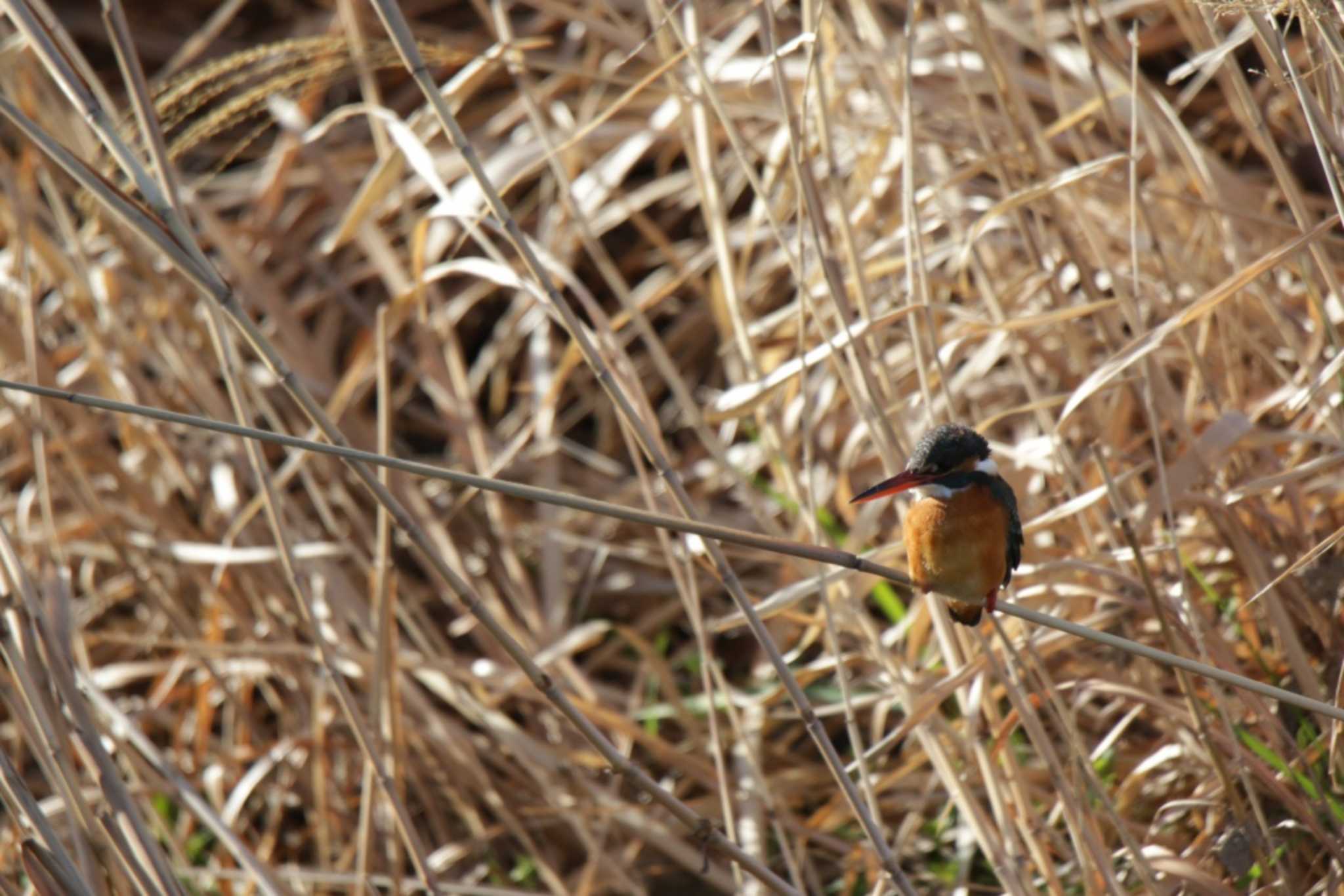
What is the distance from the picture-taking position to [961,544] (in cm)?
154

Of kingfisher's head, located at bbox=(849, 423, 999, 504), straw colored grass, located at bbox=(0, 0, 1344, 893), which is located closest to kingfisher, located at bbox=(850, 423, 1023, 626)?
kingfisher's head, located at bbox=(849, 423, 999, 504)

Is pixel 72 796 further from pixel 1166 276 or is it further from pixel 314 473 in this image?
pixel 1166 276

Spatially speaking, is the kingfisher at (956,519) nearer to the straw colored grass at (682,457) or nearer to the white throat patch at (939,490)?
the white throat patch at (939,490)

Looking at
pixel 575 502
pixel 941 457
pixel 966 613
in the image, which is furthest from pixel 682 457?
pixel 575 502

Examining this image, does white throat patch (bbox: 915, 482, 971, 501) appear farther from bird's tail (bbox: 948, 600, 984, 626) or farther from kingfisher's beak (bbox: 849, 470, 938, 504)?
bird's tail (bbox: 948, 600, 984, 626)

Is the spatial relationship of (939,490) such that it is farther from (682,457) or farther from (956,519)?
(682,457)

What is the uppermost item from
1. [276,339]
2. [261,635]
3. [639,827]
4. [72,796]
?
[276,339]

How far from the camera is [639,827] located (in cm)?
268

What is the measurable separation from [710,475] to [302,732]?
1.18m

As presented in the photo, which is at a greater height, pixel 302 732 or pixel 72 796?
pixel 72 796

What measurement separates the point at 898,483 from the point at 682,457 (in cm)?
207

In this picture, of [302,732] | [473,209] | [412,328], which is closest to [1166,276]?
→ [473,209]

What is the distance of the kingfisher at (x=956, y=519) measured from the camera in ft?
5.08

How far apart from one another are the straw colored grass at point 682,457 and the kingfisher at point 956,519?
15 centimetres
